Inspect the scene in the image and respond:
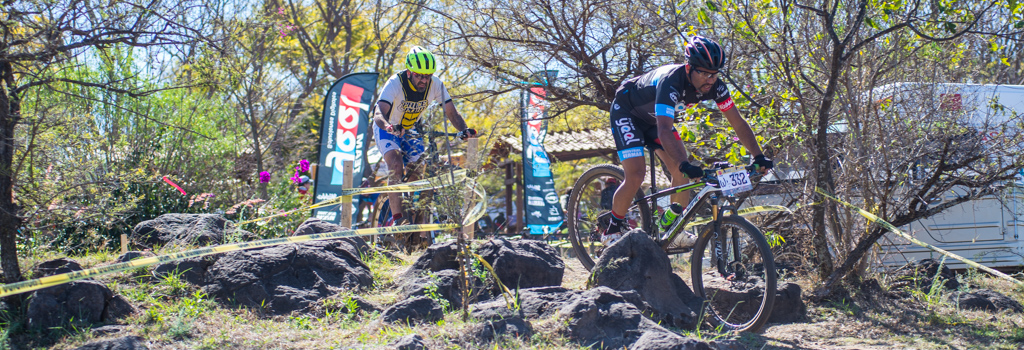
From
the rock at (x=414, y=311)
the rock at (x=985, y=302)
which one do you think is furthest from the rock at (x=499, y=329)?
the rock at (x=985, y=302)

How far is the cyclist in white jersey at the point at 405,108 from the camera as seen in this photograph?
5.68m

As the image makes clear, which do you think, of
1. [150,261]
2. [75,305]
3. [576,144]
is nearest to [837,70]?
[150,261]

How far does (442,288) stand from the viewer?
4312 mm

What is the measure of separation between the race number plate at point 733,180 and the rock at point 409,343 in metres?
2.06

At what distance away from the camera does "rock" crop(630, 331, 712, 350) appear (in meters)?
3.10

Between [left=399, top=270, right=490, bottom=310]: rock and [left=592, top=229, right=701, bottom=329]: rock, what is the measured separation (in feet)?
2.58

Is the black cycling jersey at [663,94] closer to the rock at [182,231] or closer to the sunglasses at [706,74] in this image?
the sunglasses at [706,74]

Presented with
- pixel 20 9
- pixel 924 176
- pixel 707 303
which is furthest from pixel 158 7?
pixel 924 176

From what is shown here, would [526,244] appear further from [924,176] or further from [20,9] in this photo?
[20,9]

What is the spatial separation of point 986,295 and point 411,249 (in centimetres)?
500

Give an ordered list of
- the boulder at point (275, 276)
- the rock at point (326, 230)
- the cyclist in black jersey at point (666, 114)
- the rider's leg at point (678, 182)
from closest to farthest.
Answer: the boulder at point (275, 276), the cyclist in black jersey at point (666, 114), the rider's leg at point (678, 182), the rock at point (326, 230)

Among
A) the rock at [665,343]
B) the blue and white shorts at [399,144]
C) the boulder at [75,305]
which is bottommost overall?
the rock at [665,343]

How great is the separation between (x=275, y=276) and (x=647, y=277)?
2.40 metres

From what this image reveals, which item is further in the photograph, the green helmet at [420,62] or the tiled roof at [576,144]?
the tiled roof at [576,144]
